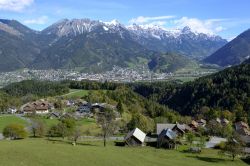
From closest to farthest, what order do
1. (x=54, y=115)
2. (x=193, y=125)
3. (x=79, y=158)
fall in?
(x=79, y=158) → (x=193, y=125) → (x=54, y=115)

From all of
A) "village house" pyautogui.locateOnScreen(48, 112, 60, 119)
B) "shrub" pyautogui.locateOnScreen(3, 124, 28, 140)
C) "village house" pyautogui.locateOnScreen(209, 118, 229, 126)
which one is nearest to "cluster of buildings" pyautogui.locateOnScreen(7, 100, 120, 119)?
"village house" pyautogui.locateOnScreen(48, 112, 60, 119)

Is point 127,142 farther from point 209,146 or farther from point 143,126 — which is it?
point 143,126

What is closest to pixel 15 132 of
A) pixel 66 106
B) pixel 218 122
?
pixel 218 122

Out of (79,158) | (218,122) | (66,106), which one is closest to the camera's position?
(79,158)

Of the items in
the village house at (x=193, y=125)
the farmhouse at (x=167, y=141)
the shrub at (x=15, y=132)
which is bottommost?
the village house at (x=193, y=125)

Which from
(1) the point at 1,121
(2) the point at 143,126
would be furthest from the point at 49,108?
(2) the point at 143,126

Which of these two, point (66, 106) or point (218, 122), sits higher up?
point (66, 106)

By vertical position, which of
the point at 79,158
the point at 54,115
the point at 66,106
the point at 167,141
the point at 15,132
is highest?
the point at 79,158

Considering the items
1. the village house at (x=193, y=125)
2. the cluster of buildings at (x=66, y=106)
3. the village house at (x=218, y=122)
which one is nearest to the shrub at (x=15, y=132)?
the village house at (x=193, y=125)

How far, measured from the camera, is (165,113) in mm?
166500

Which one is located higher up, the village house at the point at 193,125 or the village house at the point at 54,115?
the village house at the point at 54,115

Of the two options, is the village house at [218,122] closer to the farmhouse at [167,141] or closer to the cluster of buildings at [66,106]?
the farmhouse at [167,141]

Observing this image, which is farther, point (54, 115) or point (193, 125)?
point (54, 115)

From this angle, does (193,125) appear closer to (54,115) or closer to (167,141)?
(167,141)
